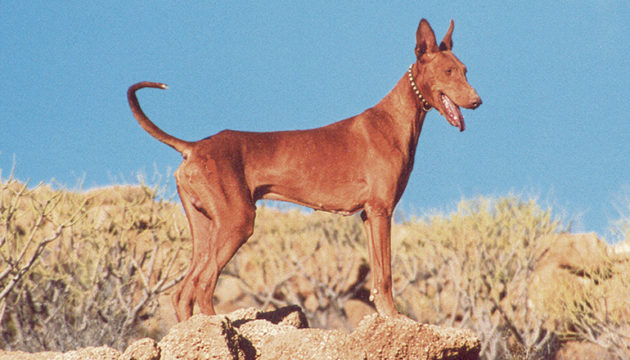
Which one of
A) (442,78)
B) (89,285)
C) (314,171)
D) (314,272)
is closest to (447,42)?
(442,78)

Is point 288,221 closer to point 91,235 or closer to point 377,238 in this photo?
point 91,235

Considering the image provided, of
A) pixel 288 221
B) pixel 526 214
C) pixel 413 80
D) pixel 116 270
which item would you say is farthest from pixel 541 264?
pixel 413 80

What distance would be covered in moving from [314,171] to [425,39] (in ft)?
5.34

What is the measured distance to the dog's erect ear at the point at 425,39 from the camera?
6484mm

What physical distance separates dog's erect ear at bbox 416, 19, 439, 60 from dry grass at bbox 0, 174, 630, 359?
6.52 m

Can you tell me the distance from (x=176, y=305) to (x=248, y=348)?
0.78 metres

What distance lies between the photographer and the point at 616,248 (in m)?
16.3

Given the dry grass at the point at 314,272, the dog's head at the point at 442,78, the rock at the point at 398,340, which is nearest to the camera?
the rock at the point at 398,340

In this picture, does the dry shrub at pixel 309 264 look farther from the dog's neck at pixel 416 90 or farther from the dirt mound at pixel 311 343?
the dirt mound at pixel 311 343

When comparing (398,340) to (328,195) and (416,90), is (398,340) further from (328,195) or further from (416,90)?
(416,90)

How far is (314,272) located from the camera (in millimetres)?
25734

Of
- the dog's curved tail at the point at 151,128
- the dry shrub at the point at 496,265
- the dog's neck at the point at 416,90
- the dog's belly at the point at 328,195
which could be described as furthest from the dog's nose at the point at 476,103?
the dry shrub at the point at 496,265

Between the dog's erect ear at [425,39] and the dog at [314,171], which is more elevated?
the dog's erect ear at [425,39]

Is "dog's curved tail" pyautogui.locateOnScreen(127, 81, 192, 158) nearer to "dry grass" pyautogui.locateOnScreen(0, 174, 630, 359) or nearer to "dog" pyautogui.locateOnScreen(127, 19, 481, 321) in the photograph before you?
"dog" pyautogui.locateOnScreen(127, 19, 481, 321)
